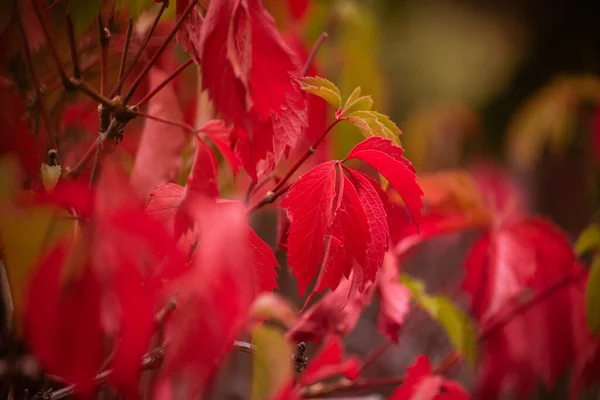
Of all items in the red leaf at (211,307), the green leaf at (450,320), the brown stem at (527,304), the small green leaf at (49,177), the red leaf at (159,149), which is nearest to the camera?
the red leaf at (211,307)

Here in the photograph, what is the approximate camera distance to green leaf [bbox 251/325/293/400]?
29 centimetres

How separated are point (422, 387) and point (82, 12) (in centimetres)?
43

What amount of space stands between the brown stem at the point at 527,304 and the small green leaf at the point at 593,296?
0.34 feet

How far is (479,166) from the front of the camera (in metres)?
2.05

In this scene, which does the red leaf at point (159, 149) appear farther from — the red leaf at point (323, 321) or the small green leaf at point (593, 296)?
the small green leaf at point (593, 296)

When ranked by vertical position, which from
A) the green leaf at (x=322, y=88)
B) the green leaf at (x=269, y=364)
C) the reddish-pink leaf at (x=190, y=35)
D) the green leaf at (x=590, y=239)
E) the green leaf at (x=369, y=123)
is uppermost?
the reddish-pink leaf at (x=190, y=35)

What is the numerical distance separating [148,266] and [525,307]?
0.57m

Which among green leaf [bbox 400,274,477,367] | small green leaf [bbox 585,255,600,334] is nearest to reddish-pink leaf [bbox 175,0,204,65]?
green leaf [bbox 400,274,477,367]

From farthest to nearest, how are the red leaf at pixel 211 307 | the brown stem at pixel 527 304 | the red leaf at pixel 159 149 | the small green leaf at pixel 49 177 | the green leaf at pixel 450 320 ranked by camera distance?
the brown stem at pixel 527 304 < the green leaf at pixel 450 320 < the red leaf at pixel 159 149 < the small green leaf at pixel 49 177 < the red leaf at pixel 211 307

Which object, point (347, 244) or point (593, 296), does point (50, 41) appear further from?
point (593, 296)

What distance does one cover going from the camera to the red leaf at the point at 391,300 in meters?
0.49

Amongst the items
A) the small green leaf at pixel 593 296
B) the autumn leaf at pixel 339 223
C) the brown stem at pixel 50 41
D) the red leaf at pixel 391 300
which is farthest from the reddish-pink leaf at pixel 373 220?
the small green leaf at pixel 593 296

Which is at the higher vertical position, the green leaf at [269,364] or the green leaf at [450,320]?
the green leaf at [269,364]

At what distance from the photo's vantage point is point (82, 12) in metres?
0.40
